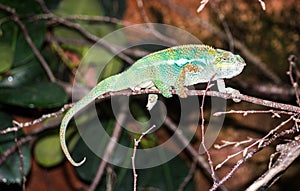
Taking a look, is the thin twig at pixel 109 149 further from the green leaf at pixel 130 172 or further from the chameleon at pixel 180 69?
the chameleon at pixel 180 69

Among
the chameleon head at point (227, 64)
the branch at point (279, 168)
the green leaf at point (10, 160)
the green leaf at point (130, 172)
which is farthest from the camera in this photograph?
the green leaf at point (130, 172)

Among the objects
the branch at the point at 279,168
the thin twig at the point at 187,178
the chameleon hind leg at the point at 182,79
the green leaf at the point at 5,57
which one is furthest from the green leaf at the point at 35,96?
the branch at the point at 279,168

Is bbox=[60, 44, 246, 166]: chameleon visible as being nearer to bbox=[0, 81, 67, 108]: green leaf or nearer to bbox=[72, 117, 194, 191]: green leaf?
bbox=[0, 81, 67, 108]: green leaf

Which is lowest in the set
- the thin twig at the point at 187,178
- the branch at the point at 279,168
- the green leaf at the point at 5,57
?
the thin twig at the point at 187,178

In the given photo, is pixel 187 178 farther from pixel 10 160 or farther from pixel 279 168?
pixel 279 168

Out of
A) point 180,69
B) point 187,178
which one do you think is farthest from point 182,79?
point 187,178

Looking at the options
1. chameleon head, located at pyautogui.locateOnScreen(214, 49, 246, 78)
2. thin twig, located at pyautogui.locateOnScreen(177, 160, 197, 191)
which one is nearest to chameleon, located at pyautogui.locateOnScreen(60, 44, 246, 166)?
chameleon head, located at pyautogui.locateOnScreen(214, 49, 246, 78)
